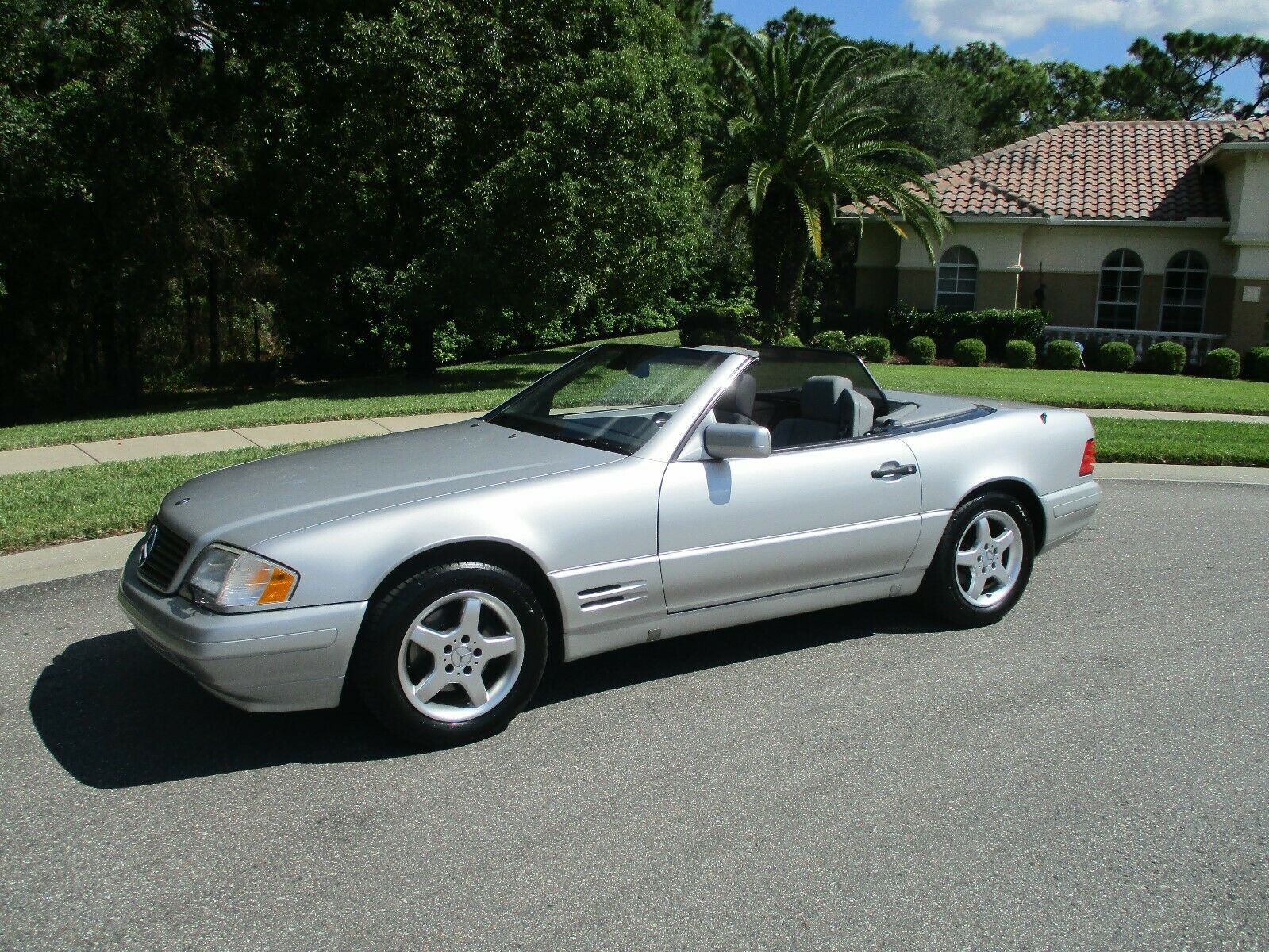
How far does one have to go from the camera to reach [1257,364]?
77.9 feet

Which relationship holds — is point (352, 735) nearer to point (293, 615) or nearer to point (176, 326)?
point (293, 615)

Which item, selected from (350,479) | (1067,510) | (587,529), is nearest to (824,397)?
(1067,510)

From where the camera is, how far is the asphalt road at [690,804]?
125 inches

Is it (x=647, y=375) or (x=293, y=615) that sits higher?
(x=647, y=375)

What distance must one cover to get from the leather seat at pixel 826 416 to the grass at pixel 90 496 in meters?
4.49

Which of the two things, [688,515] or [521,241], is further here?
[521,241]

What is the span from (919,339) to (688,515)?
21.4 m

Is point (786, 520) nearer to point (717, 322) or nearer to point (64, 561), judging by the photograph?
point (64, 561)

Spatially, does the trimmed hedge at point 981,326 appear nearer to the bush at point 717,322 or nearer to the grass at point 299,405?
the bush at point 717,322

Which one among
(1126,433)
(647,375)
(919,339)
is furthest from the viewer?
(919,339)

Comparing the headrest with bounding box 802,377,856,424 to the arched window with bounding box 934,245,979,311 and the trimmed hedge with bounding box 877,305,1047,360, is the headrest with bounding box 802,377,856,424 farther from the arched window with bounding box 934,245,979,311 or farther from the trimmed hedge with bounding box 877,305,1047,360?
the arched window with bounding box 934,245,979,311

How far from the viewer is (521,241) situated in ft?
56.1

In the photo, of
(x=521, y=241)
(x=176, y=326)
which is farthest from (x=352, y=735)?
(x=176, y=326)

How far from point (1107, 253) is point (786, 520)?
997 inches
